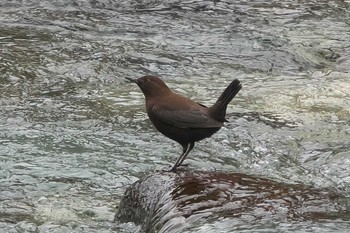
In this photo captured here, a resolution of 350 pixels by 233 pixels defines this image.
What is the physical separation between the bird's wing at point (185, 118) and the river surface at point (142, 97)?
1.96ft

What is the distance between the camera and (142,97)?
749 cm

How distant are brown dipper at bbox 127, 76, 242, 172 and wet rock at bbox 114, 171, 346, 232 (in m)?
0.24

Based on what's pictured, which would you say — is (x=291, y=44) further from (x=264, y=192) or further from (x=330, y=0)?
(x=264, y=192)

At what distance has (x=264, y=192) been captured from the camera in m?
4.28

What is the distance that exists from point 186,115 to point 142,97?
277cm

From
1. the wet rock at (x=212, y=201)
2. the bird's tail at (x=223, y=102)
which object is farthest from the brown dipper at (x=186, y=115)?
the wet rock at (x=212, y=201)

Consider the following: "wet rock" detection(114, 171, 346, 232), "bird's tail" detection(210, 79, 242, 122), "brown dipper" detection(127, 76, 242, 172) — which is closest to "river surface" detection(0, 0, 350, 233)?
"wet rock" detection(114, 171, 346, 232)

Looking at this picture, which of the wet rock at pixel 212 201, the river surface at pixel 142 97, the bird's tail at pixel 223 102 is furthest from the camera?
the river surface at pixel 142 97

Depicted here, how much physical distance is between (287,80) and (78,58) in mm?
1952

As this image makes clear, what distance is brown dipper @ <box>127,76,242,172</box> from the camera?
4.69m

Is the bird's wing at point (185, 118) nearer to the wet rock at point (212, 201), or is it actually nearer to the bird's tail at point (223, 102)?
the bird's tail at point (223, 102)

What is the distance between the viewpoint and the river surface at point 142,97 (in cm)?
546

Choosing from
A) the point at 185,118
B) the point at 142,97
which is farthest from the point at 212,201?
the point at 142,97

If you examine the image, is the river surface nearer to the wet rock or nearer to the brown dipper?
the wet rock
